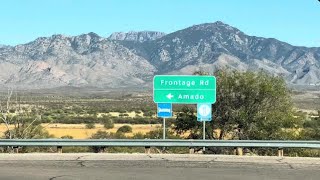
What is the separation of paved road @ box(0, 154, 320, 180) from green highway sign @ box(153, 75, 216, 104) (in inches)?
114

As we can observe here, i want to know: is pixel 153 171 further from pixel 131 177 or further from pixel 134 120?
pixel 134 120

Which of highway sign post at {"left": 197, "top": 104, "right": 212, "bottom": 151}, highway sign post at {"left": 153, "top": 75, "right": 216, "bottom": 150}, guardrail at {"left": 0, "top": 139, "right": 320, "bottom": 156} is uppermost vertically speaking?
highway sign post at {"left": 153, "top": 75, "right": 216, "bottom": 150}

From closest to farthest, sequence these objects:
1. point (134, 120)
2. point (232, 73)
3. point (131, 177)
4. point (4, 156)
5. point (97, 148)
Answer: point (131, 177)
point (4, 156)
point (97, 148)
point (232, 73)
point (134, 120)

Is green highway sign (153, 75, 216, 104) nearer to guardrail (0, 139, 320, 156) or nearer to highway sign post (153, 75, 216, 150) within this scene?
highway sign post (153, 75, 216, 150)

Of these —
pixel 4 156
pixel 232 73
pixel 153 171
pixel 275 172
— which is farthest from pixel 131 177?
pixel 232 73

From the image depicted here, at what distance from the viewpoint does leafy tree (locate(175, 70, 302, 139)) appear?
25688mm

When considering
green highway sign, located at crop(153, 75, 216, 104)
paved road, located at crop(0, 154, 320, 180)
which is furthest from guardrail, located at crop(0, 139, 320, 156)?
green highway sign, located at crop(153, 75, 216, 104)

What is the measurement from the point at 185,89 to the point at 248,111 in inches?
281

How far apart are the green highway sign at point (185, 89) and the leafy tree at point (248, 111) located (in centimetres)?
587

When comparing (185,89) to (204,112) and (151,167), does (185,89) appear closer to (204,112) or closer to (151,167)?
(204,112)

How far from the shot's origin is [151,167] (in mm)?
15266

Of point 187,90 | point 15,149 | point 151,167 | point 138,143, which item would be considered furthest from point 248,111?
point 151,167

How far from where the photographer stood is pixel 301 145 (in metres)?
17.7

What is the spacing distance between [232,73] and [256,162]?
12201 millimetres
